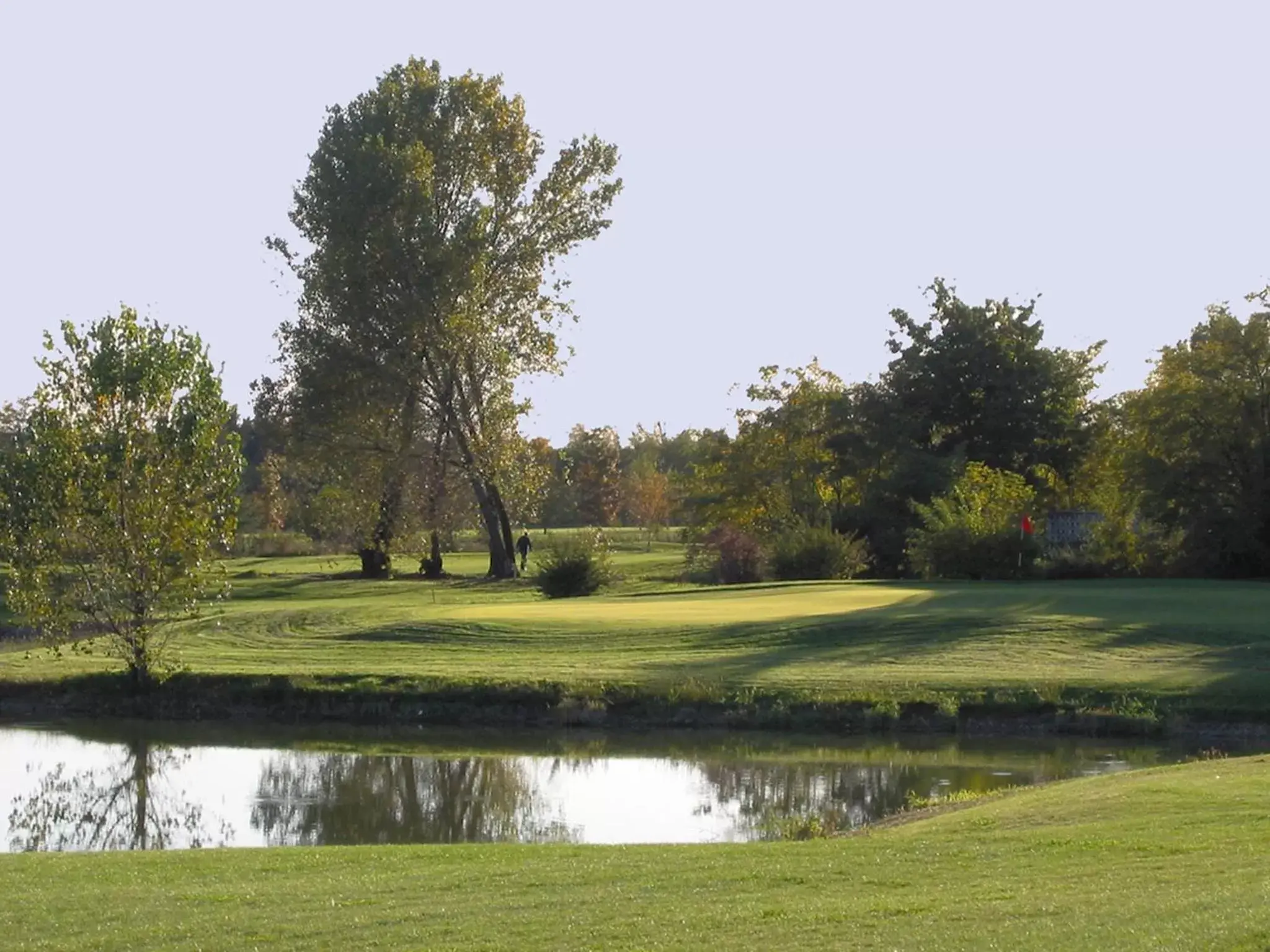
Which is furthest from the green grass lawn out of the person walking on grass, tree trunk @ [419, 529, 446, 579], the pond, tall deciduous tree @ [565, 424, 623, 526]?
tall deciduous tree @ [565, 424, 623, 526]

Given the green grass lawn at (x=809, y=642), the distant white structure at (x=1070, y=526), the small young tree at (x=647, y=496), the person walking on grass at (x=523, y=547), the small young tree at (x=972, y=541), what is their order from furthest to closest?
the small young tree at (x=647, y=496) < the person walking on grass at (x=523, y=547) < the distant white structure at (x=1070, y=526) < the small young tree at (x=972, y=541) < the green grass lawn at (x=809, y=642)

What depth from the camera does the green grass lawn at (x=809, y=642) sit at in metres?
32.2

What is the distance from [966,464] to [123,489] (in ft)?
124

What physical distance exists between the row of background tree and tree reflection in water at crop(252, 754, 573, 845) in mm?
29333

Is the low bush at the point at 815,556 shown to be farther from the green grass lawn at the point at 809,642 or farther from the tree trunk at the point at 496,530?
the tree trunk at the point at 496,530

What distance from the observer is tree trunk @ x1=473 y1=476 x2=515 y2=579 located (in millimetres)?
65500

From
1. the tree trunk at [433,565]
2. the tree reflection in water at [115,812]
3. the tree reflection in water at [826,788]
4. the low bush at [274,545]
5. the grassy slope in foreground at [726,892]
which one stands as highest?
the low bush at [274,545]

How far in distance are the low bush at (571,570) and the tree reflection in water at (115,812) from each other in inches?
907

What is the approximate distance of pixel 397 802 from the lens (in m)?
24.5

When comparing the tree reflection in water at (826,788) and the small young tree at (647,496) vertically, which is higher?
the small young tree at (647,496)

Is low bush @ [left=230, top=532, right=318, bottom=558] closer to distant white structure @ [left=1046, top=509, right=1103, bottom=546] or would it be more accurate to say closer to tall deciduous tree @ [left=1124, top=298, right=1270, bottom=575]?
distant white structure @ [left=1046, top=509, right=1103, bottom=546]

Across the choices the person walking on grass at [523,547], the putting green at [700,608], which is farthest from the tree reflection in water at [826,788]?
the person walking on grass at [523,547]

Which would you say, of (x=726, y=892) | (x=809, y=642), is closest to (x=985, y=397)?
(x=809, y=642)

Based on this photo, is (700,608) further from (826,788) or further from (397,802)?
(397,802)
